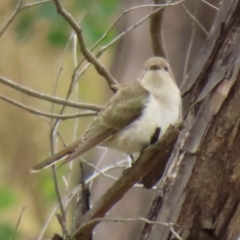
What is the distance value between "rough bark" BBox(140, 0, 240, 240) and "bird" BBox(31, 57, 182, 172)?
493mm

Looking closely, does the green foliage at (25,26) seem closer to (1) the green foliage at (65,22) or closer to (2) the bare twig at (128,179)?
(1) the green foliage at (65,22)

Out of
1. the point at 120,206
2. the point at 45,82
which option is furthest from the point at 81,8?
the point at 45,82

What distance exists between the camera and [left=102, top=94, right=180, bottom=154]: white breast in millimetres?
3021

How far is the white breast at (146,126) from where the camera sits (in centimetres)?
302

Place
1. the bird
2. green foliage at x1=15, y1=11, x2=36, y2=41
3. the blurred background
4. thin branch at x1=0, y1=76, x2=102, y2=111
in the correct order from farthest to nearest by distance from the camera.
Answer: green foliage at x1=15, y1=11, x2=36, y2=41, the blurred background, the bird, thin branch at x1=0, y1=76, x2=102, y2=111

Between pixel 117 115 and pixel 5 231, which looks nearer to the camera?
pixel 117 115

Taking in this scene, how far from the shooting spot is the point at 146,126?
3.03 metres

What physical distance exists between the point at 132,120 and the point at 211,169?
0.71m

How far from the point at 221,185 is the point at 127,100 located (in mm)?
816

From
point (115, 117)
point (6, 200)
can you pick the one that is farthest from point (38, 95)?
point (6, 200)

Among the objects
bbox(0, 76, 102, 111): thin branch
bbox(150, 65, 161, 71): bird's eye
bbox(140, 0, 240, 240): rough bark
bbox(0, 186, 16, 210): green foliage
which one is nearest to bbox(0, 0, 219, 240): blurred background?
bbox(0, 186, 16, 210): green foliage

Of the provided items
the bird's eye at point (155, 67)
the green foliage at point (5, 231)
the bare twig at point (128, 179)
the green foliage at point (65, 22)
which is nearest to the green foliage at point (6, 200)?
the green foliage at point (5, 231)

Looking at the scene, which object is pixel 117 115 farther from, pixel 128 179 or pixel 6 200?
pixel 6 200

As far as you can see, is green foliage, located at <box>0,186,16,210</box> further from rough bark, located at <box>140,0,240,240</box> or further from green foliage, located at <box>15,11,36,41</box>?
rough bark, located at <box>140,0,240,240</box>
